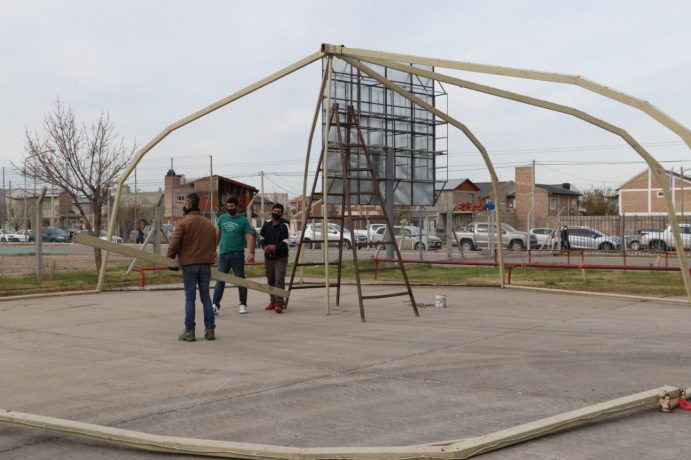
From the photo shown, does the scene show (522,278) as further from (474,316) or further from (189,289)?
(189,289)

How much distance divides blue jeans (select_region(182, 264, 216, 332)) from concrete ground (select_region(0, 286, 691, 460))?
0.29 metres

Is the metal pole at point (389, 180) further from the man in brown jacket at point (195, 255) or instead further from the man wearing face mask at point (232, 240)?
the man in brown jacket at point (195, 255)

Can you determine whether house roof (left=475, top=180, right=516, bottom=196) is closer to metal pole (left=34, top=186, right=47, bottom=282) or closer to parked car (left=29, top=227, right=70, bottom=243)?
parked car (left=29, top=227, right=70, bottom=243)

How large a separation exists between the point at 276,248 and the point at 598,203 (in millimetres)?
71381

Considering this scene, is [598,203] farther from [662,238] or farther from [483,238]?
[662,238]

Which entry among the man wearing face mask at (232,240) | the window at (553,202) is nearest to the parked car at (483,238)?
the man wearing face mask at (232,240)

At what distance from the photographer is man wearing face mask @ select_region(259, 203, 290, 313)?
40.3 ft

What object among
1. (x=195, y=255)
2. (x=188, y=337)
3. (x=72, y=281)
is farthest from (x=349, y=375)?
(x=72, y=281)

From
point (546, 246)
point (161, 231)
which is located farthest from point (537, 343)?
point (546, 246)

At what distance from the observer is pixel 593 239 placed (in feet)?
117

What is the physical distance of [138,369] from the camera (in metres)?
7.43

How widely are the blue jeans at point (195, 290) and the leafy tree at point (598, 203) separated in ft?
233

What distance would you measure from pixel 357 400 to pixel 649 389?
2.49 m

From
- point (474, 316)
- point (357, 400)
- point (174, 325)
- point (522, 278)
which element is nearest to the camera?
point (357, 400)
